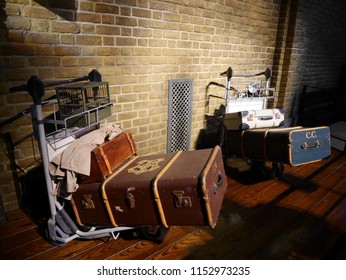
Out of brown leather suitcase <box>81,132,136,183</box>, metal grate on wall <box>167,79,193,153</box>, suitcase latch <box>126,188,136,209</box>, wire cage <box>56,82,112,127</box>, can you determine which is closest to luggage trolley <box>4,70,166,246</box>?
wire cage <box>56,82,112,127</box>

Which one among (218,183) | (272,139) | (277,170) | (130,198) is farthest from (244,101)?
(130,198)

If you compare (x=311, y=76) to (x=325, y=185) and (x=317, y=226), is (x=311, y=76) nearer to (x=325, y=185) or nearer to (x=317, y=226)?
(x=325, y=185)

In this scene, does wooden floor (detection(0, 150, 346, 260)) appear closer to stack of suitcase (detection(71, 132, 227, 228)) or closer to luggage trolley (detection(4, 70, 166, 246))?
luggage trolley (detection(4, 70, 166, 246))

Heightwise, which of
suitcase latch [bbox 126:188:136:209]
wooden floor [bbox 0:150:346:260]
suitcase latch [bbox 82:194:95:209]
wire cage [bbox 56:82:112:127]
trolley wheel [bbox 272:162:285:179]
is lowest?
wooden floor [bbox 0:150:346:260]

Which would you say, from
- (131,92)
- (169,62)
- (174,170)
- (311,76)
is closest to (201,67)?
(169,62)

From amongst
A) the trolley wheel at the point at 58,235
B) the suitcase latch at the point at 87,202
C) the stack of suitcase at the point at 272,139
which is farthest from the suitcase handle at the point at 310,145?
the trolley wheel at the point at 58,235

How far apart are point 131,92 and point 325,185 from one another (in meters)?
2.68

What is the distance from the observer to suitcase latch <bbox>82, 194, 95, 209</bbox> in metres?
Result: 2.09

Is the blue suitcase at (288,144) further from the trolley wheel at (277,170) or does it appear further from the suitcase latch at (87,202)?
the suitcase latch at (87,202)

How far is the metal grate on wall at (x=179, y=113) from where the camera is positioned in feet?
11.6

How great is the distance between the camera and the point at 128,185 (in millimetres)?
1966

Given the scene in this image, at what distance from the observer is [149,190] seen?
1.92 metres

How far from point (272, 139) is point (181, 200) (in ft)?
5.65

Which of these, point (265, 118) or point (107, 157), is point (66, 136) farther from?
point (265, 118)
